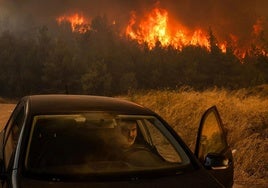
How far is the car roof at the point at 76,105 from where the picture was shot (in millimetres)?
4164

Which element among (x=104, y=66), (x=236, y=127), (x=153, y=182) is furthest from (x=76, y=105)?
(x=104, y=66)

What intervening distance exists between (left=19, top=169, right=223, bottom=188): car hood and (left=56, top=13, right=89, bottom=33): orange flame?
105m

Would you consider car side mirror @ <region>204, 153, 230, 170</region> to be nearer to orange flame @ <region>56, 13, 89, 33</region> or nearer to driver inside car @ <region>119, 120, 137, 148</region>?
driver inside car @ <region>119, 120, 137, 148</region>

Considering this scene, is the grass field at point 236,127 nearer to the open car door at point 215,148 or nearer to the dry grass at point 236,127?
the dry grass at point 236,127

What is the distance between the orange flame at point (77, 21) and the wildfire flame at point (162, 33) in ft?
34.2

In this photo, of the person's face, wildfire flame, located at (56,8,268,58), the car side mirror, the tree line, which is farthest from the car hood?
wildfire flame, located at (56,8,268,58)

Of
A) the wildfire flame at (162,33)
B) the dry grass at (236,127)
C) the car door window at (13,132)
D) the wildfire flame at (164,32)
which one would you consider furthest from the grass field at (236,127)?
the wildfire flame at (162,33)

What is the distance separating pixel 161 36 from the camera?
103m

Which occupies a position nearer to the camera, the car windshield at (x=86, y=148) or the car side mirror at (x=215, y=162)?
the car windshield at (x=86, y=148)

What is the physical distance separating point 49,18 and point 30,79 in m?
41.8

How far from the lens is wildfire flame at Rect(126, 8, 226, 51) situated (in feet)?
315

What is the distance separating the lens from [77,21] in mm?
116500

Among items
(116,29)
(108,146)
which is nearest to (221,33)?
(116,29)

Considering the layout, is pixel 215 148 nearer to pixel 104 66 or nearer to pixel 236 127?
pixel 236 127
